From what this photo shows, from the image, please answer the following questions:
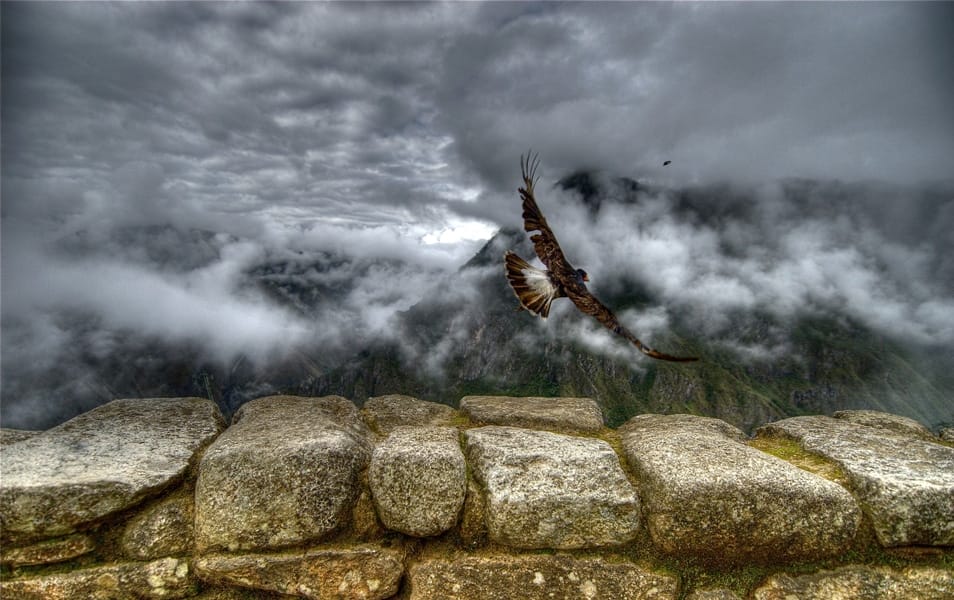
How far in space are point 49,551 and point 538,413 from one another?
746cm

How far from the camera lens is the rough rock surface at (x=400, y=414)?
9.10 meters

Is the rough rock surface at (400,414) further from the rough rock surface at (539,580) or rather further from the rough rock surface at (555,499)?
the rough rock surface at (539,580)

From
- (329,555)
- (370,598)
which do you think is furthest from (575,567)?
(329,555)

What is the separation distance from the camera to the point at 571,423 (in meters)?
8.73

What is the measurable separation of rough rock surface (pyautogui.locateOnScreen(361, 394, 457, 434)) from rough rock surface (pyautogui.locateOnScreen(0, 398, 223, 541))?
2.75 meters

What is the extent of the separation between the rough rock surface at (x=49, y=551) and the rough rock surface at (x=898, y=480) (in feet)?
34.9

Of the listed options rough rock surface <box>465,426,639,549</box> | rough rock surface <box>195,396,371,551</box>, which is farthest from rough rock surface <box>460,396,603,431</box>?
rough rock surface <box>195,396,371,551</box>

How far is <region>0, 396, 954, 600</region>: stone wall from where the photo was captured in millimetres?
6145

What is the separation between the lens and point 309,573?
6289mm

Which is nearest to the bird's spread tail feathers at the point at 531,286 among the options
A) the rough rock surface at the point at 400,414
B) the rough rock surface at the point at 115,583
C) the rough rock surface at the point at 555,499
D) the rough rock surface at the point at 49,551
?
the rough rock surface at the point at 555,499

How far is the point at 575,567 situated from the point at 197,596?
5124 millimetres

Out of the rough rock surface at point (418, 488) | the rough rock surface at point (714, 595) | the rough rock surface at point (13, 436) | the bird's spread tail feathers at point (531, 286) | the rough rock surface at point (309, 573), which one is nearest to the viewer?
the rough rock surface at point (714, 595)

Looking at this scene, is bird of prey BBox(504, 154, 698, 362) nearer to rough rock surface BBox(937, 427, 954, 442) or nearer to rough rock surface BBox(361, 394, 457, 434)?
rough rock surface BBox(361, 394, 457, 434)

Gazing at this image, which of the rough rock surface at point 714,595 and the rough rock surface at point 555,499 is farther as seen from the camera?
the rough rock surface at point 555,499
